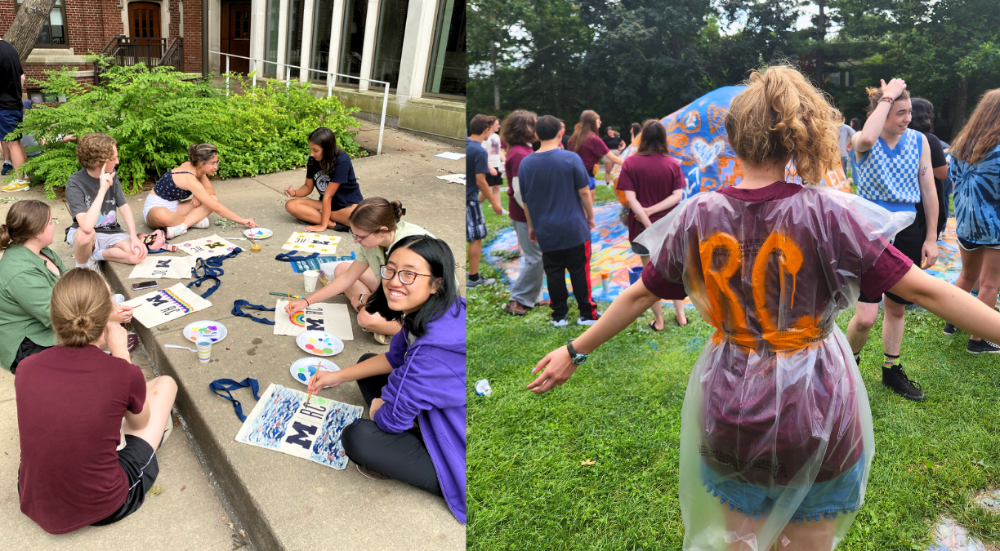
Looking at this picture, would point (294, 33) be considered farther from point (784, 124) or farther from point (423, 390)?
point (784, 124)

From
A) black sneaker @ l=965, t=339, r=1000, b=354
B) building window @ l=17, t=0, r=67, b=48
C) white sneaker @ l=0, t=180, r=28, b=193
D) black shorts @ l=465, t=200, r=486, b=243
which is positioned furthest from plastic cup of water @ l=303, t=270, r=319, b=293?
building window @ l=17, t=0, r=67, b=48

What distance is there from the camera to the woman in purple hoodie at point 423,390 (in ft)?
7.54

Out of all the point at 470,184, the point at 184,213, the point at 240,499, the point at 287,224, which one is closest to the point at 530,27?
the point at 470,184

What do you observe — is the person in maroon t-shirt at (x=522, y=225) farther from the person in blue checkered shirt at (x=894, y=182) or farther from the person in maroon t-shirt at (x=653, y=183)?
the person in blue checkered shirt at (x=894, y=182)

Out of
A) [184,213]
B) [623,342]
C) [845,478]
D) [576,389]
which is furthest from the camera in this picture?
[184,213]

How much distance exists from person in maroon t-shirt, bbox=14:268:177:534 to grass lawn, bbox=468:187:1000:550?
1.34m

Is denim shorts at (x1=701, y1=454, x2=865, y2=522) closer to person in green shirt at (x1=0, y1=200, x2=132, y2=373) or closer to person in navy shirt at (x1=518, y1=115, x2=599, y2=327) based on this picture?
Answer: person in green shirt at (x1=0, y1=200, x2=132, y2=373)

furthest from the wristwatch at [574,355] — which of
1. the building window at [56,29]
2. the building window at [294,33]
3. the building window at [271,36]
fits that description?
the building window at [56,29]

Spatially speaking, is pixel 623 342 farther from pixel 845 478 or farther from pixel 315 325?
pixel 845 478

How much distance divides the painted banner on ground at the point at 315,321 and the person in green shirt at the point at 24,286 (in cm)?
83

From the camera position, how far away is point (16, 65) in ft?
23.7

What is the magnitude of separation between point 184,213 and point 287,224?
815 mm

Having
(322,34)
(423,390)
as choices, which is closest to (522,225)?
(423,390)

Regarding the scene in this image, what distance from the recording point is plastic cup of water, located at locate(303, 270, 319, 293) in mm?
4113
